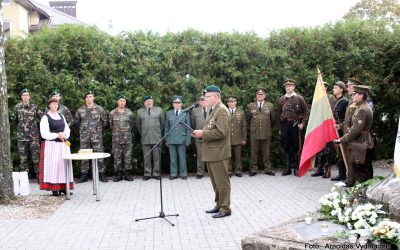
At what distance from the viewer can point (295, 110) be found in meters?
11.1

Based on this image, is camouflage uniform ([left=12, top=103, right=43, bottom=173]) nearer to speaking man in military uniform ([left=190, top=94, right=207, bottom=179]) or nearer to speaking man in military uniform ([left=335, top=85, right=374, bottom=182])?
speaking man in military uniform ([left=190, top=94, right=207, bottom=179])

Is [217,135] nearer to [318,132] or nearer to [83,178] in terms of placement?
[318,132]

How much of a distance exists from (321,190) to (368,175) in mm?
1230

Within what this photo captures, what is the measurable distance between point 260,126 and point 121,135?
318 centimetres

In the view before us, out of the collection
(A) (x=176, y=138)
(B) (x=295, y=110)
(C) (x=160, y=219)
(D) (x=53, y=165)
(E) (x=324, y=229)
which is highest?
(B) (x=295, y=110)

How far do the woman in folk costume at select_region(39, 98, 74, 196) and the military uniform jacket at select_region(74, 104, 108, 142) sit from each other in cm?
153

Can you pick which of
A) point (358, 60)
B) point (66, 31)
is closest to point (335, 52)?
point (358, 60)

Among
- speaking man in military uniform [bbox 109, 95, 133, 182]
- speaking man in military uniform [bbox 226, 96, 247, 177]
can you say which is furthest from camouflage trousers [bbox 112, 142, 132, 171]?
speaking man in military uniform [bbox 226, 96, 247, 177]

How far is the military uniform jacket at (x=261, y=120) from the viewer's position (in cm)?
1143

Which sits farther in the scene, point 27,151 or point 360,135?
point 27,151

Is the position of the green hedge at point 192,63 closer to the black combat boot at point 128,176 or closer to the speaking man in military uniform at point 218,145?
the black combat boot at point 128,176

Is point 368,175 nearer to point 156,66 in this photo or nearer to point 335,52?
point 335,52

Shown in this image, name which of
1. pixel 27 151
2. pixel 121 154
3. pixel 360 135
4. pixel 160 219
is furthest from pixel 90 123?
pixel 360 135

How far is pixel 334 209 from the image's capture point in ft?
17.1
